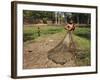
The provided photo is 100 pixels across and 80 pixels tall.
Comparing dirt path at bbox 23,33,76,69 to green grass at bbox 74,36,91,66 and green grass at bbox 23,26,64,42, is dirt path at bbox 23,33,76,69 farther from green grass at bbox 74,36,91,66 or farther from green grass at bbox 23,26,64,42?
green grass at bbox 74,36,91,66

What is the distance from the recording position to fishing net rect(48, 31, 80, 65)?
226 cm

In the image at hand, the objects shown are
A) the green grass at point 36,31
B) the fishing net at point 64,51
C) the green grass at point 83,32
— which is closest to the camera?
the green grass at point 36,31

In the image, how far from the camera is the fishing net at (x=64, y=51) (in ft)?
7.42

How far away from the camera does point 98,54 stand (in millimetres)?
2492

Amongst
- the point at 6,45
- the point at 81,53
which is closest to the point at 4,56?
the point at 6,45

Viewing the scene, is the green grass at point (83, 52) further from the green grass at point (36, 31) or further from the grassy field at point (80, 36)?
the green grass at point (36, 31)

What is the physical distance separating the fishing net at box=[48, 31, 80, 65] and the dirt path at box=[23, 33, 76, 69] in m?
0.03

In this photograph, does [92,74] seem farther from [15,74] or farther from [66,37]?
[15,74]

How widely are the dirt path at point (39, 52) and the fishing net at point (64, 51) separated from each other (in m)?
0.03

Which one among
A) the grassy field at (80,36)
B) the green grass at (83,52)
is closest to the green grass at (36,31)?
the grassy field at (80,36)

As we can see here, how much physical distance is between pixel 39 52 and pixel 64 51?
0.83ft

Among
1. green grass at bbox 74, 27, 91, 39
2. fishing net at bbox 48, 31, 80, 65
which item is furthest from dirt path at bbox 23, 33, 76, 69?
green grass at bbox 74, 27, 91, 39

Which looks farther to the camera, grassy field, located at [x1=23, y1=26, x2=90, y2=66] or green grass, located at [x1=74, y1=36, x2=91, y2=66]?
green grass, located at [x1=74, y1=36, x2=91, y2=66]

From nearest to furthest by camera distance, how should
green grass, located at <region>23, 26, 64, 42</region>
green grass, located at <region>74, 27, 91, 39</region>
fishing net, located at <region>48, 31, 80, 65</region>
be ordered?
green grass, located at <region>23, 26, 64, 42</region>
fishing net, located at <region>48, 31, 80, 65</region>
green grass, located at <region>74, 27, 91, 39</region>
